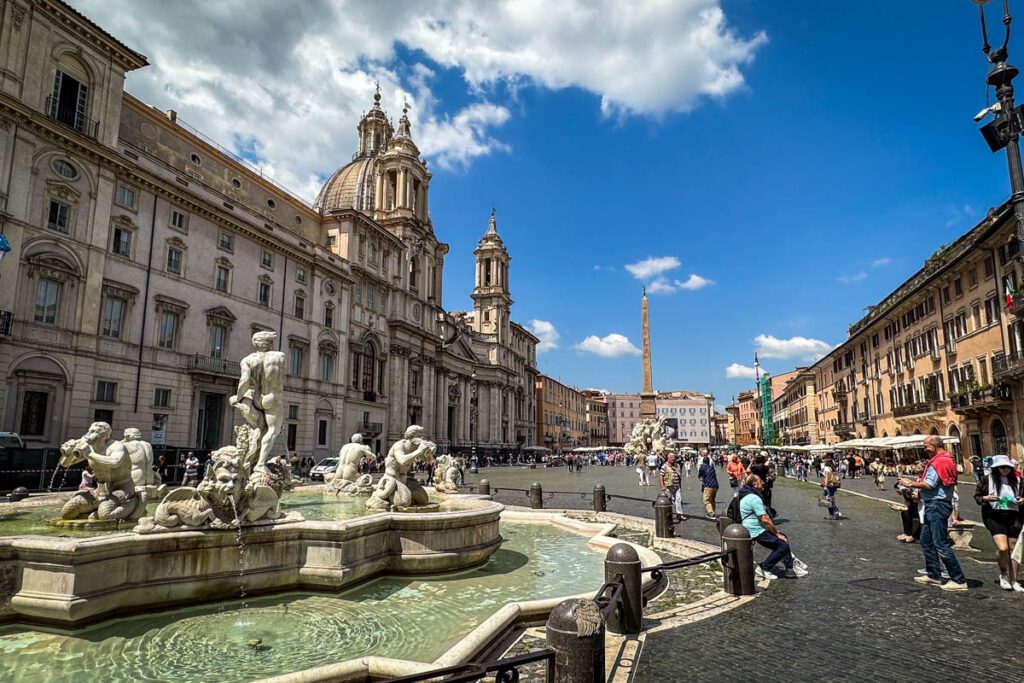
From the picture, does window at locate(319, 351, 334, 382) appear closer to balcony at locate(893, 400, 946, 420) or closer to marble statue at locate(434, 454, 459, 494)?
marble statue at locate(434, 454, 459, 494)

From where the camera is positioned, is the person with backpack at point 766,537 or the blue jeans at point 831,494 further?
the blue jeans at point 831,494

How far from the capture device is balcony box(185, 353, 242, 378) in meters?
27.5

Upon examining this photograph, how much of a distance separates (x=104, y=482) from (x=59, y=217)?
19.9m

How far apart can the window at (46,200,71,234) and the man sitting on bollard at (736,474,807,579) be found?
25.1 metres

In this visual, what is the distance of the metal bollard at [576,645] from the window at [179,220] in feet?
96.7

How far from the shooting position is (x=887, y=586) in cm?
713

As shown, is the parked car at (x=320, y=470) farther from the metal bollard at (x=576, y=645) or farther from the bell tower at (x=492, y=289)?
the bell tower at (x=492, y=289)

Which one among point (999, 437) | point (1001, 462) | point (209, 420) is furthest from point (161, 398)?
point (999, 437)

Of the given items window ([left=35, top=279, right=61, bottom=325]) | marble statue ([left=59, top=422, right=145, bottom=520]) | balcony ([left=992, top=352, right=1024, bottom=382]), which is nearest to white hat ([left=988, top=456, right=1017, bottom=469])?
marble statue ([left=59, top=422, right=145, bottom=520])

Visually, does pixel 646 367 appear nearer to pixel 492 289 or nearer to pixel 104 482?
pixel 492 289

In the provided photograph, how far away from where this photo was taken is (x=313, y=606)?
19.8 ft

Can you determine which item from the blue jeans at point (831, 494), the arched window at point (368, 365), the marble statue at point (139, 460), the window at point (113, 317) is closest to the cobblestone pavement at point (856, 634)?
the blue jeans at point (831, 494)

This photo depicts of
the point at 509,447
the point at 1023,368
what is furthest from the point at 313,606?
the point at 509,447

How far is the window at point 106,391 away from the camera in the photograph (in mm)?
A: 23078
